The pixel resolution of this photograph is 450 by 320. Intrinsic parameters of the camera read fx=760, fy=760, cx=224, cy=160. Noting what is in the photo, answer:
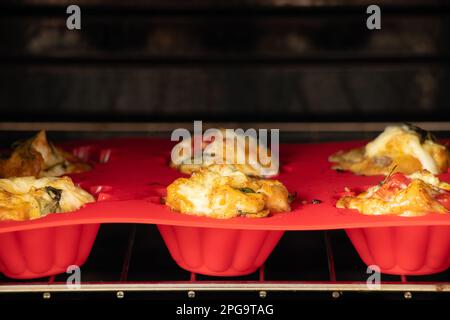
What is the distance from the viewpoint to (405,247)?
2.11m

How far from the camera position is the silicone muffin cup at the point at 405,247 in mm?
2070

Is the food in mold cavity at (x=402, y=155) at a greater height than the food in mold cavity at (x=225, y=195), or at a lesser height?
greater

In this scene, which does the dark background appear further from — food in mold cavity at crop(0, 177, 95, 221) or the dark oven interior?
food in mold cavity at crop(0, 177, 95, 221)

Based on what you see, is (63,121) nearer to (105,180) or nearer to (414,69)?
(105,180)

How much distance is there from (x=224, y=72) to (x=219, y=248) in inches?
38.7

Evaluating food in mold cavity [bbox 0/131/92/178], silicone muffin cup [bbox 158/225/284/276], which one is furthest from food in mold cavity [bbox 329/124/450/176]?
food in mold cavity [bbox 0/131/92/178]

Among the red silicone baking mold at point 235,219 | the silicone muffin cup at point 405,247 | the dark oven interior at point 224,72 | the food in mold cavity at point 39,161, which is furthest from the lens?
the dark oven interior at point 224,72

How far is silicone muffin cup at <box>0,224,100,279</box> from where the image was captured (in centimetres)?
208

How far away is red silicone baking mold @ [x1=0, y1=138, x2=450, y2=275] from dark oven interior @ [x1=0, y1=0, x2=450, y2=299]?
304 millimetres

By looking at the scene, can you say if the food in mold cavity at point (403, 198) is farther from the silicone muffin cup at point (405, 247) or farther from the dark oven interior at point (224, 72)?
the dark oven interior at point (224, 72)

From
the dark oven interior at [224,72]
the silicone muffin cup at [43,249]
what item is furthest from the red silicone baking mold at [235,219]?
the dark oven interior at [224,72]

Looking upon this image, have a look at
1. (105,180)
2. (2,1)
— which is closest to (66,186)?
(105,180)

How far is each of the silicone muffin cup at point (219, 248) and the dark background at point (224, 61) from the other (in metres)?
0.86

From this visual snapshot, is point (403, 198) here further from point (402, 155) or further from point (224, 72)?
point (224, 72)
